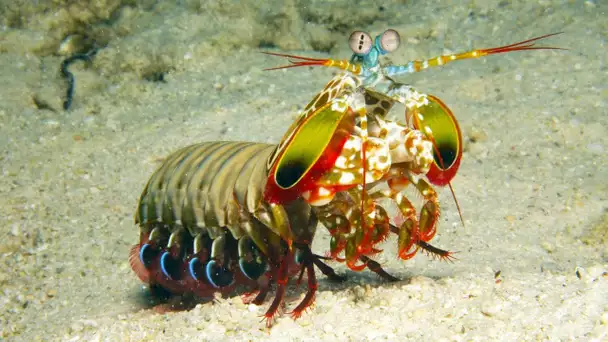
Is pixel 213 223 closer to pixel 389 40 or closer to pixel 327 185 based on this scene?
pixel 327 185

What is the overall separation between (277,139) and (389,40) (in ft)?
10.2

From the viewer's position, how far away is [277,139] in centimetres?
521

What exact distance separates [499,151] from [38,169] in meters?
4.63

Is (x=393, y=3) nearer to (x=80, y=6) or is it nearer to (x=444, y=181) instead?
(x=80, y=6)

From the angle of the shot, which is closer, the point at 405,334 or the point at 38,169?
the point at 405,334

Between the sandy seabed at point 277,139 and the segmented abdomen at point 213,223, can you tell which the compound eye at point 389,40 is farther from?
the sandy seabed at point 277,139

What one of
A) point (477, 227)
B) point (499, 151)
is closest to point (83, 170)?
point (477, 227)

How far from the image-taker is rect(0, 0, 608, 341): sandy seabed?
2.35 metres

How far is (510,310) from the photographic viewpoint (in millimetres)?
2146

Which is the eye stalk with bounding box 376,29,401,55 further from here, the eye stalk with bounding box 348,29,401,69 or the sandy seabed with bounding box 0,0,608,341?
the sandy seabed with bounding box 0,0,608,341

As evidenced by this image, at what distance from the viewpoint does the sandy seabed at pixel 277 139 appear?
235 cm

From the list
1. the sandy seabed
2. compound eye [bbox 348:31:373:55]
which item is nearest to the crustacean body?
compound eye [bbox 348:31:373:55]

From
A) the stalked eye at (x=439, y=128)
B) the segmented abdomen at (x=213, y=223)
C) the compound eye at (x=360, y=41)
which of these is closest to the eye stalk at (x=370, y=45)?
the compound eye at (x=360, y=41)

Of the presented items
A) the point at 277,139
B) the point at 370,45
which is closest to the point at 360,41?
the point at 370,45
